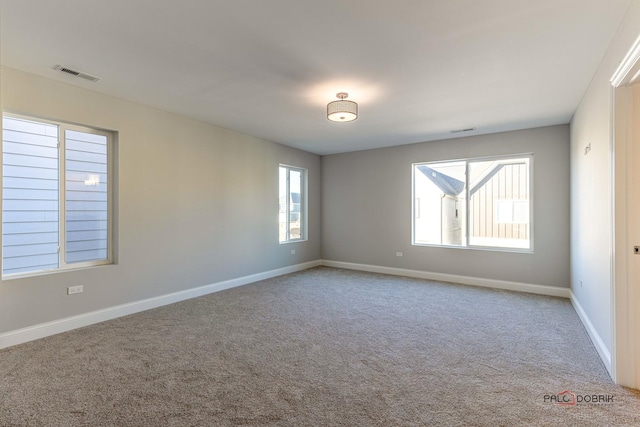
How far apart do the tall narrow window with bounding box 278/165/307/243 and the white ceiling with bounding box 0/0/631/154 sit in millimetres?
2411

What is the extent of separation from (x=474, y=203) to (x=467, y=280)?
4.60ft

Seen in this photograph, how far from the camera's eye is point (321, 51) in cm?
265

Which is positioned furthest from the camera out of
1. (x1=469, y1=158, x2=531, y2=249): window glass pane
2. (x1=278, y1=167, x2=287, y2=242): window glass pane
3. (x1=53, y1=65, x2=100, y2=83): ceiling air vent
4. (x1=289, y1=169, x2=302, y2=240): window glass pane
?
(x1=289, y1=169, x2=302, y2=240): window glass pane

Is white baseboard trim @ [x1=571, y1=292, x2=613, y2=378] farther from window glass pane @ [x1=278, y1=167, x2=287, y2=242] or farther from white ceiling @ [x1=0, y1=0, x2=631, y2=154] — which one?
window glass pane @ [x1=278, y1=167, x2=287, y2=242]

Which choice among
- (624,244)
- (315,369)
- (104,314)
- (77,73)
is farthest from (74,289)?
(624,244)

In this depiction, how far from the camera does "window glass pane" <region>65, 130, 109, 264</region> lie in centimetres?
354

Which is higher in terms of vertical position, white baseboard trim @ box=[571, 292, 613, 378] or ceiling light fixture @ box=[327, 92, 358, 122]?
ceiling light fixture @ box=[327, 92, 358, 122]

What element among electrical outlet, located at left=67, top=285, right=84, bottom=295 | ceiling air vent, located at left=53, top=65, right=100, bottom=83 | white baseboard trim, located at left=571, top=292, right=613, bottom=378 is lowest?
white baseboard trim, located at left=571, top=292, right=613, bottom=378

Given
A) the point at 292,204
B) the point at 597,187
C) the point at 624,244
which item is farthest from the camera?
the point at 292,204

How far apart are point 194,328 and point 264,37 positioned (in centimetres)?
301

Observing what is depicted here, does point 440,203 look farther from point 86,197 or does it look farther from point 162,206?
point 86,197

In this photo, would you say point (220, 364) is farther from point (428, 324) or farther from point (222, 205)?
point (222, 205)

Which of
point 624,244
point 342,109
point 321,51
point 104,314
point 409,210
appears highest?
point 321,51

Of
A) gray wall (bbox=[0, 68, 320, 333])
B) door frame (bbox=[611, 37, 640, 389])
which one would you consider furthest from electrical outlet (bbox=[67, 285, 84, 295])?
door frame (bbox=[611, 37, 640, 389])
